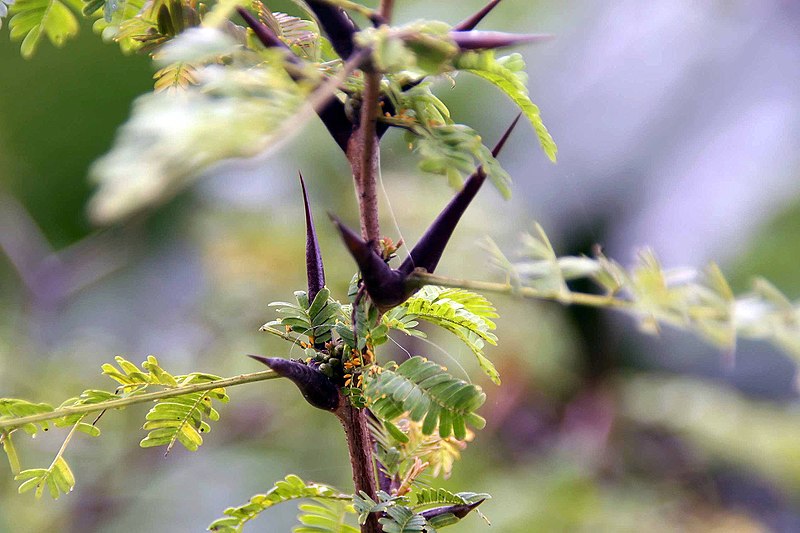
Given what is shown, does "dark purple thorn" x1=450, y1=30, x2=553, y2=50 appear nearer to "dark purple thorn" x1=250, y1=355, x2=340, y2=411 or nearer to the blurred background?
"dark purple thorn" x1=250, y1=355, x2=340, y2=411

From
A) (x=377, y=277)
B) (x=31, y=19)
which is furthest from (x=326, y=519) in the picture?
(x=31, y=19)

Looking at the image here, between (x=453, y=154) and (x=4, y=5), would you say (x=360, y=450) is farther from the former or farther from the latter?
(x=4, y=5)

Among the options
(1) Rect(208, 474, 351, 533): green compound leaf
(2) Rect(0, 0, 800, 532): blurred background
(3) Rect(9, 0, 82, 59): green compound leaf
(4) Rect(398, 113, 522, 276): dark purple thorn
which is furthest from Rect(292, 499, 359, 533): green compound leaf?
(2) Rect(0, 0, 800, 532): blurred background

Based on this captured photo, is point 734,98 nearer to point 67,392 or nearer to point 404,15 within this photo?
point 404,15

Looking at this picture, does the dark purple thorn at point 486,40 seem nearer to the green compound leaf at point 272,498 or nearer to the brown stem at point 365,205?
the brown stem at point 365,205

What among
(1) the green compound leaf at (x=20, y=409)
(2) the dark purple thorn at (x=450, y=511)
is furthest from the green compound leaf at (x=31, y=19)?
(2) the dark purple thorn at (x=450, y=511)

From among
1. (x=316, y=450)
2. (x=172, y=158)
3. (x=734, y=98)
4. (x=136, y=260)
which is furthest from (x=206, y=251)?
(x=734, y=98)
